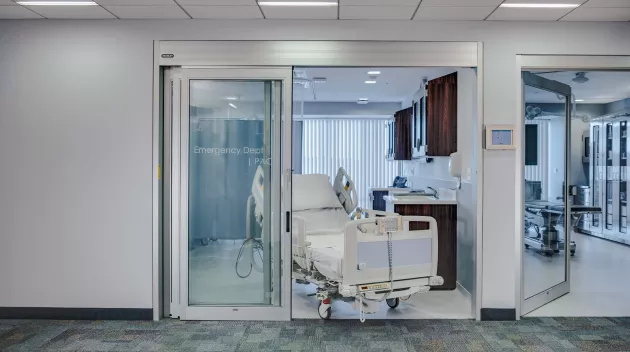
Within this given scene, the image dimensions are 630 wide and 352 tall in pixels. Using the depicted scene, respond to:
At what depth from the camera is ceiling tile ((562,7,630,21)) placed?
148 inches

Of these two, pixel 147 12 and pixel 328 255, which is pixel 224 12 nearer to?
pixel 147 12

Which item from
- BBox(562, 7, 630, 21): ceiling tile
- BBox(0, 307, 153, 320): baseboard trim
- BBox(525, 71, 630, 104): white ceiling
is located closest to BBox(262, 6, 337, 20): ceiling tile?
BBox(562, 7, 630, 21): ceiling tile

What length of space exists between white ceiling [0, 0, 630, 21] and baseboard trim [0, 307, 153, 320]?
7.86ft

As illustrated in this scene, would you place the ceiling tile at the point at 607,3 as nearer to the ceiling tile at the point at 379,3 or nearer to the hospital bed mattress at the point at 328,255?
the ceiling tile at the point at 379,3

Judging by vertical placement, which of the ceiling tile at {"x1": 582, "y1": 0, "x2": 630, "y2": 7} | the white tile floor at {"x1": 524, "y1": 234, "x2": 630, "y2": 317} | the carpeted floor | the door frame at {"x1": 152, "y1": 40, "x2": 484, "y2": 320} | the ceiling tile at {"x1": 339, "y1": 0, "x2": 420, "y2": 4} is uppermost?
the ceiling tile at {"x1": 339, "y1": 0, "x2": 420, "y2": 4}

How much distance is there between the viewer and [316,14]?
3.93 m

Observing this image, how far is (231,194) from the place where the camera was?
4203 mm

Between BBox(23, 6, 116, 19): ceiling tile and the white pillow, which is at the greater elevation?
BBox(23, 6, 116, 19): ceiling tile

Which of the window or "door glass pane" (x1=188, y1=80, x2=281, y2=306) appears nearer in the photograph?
"door glass pane" (x1=188, y1=80, x2=281, y2=306)

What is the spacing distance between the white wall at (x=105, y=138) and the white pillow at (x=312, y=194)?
1.64 metres

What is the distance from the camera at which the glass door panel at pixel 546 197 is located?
4.41 meters

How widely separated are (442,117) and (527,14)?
168 cm

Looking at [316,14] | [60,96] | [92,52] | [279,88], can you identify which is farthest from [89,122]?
[316,14]

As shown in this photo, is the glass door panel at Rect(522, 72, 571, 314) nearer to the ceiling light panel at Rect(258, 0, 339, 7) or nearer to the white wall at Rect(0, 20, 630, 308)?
the white wall at Rect(0, 20, 630, 308)
